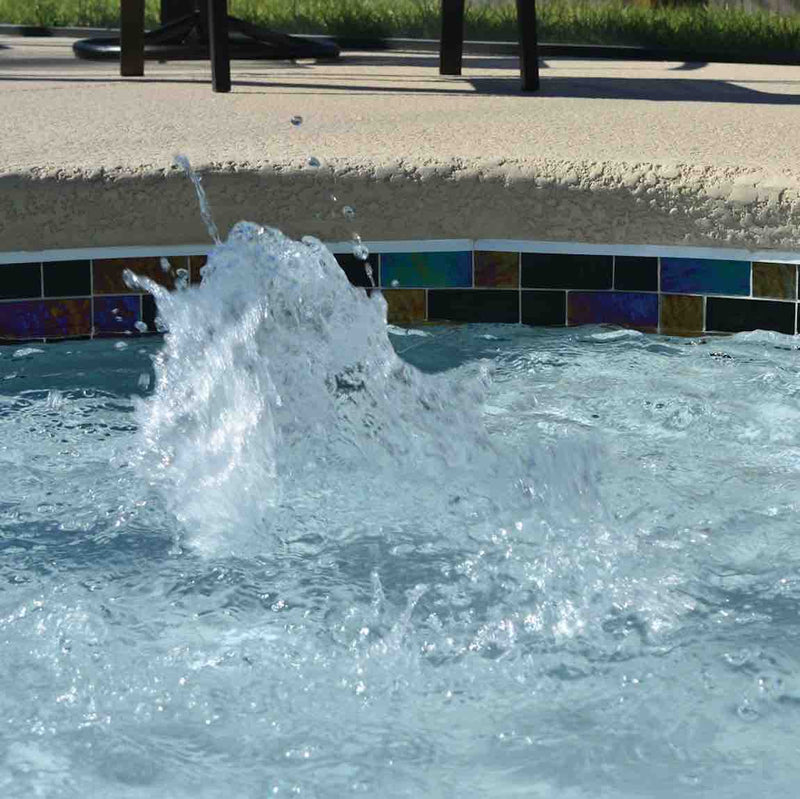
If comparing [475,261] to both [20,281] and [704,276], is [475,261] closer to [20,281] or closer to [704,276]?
[704,276]

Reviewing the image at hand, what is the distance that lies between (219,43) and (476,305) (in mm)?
1541

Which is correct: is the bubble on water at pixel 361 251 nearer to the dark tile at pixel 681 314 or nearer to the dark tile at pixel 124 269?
the dark tile at pixel 124 269

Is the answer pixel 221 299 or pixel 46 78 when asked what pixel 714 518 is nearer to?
pixel 221 299

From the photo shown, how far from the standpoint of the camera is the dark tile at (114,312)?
7.88ft

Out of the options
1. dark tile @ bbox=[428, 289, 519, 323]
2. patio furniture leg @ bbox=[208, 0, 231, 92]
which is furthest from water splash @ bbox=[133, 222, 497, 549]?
patio furniture leg @ bbox=[208, 0, 231, 92]

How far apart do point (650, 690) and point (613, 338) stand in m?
1.06

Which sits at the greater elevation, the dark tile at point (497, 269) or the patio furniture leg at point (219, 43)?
the patio furniture leg at point (219, 43)

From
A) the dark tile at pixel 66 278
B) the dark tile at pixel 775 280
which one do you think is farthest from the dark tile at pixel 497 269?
the dark tile at pixel 66 278

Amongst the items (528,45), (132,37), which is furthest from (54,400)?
(132,37)

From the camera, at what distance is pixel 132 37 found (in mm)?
4105

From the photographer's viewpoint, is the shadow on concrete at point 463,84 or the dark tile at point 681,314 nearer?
the dark tile at point 681,314

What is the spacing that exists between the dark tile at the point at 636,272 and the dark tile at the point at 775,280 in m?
0.17

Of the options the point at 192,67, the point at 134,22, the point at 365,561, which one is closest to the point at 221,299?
the point at 365,561

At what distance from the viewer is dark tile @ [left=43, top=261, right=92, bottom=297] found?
7.76ft
